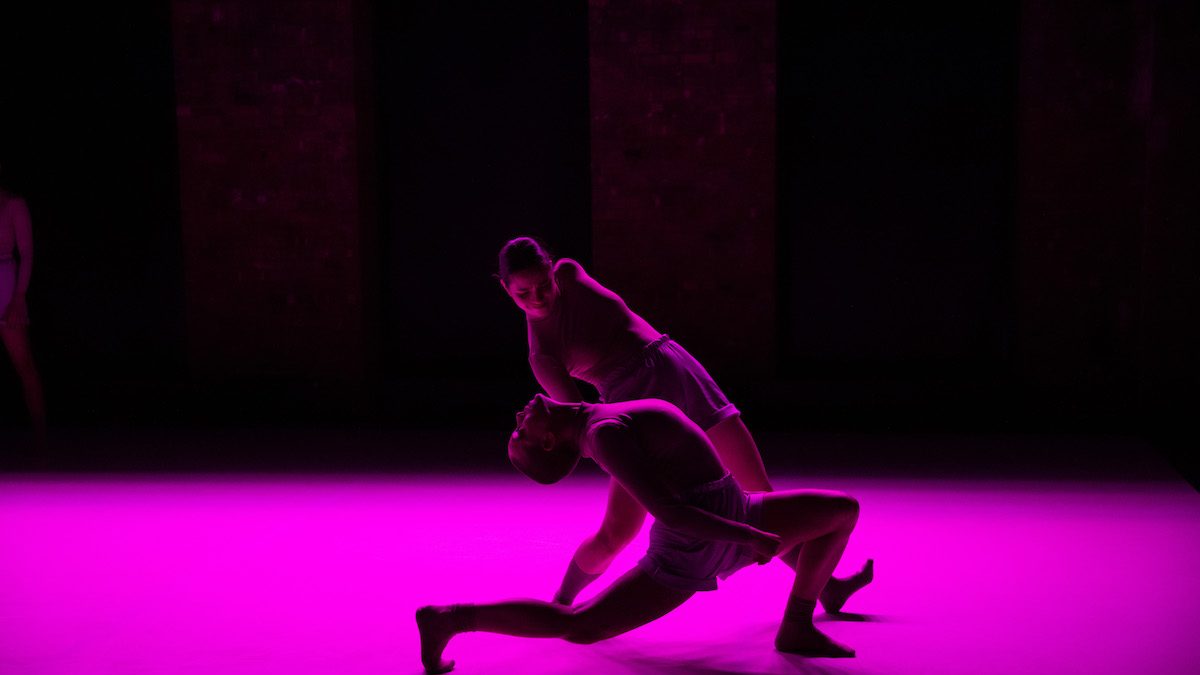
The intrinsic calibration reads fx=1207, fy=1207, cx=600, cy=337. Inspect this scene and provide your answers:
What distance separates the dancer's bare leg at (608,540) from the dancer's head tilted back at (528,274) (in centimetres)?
62

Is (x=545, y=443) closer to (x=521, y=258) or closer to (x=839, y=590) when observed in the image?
(x=521, y=258)

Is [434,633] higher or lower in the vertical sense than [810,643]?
higher

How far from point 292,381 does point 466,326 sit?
125 centimetres

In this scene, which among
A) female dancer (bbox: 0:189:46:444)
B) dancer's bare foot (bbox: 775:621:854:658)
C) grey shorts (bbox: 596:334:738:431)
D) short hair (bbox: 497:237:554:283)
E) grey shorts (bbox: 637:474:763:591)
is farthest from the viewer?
female dancer (bbox: 0:189:46:444)

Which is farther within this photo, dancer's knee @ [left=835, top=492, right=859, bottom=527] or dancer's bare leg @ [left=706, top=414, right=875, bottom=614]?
dancer's bare leg @ [left=706, top=414, right=875, bottom=614]

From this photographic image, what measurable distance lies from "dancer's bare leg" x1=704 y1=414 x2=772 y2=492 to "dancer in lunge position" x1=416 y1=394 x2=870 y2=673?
1.30ft

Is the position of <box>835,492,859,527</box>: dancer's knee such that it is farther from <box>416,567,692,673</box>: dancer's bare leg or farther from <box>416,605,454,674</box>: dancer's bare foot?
A: <box>416,605,454,674</box>: dancer's bare foot

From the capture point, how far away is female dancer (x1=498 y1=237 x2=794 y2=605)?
12.6 feet

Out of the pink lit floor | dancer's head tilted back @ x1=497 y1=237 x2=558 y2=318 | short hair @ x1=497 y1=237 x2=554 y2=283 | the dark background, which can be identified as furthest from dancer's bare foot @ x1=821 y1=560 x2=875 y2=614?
the dark background

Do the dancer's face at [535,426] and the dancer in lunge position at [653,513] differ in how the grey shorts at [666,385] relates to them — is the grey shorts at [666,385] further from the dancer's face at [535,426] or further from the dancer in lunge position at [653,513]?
the dancer's face at [535,426]

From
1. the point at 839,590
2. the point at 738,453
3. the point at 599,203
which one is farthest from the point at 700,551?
the point at 599,203

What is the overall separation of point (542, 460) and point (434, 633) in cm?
64

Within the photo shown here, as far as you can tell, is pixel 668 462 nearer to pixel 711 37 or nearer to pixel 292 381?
pixel 711 37

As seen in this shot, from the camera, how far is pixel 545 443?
10.7ft
